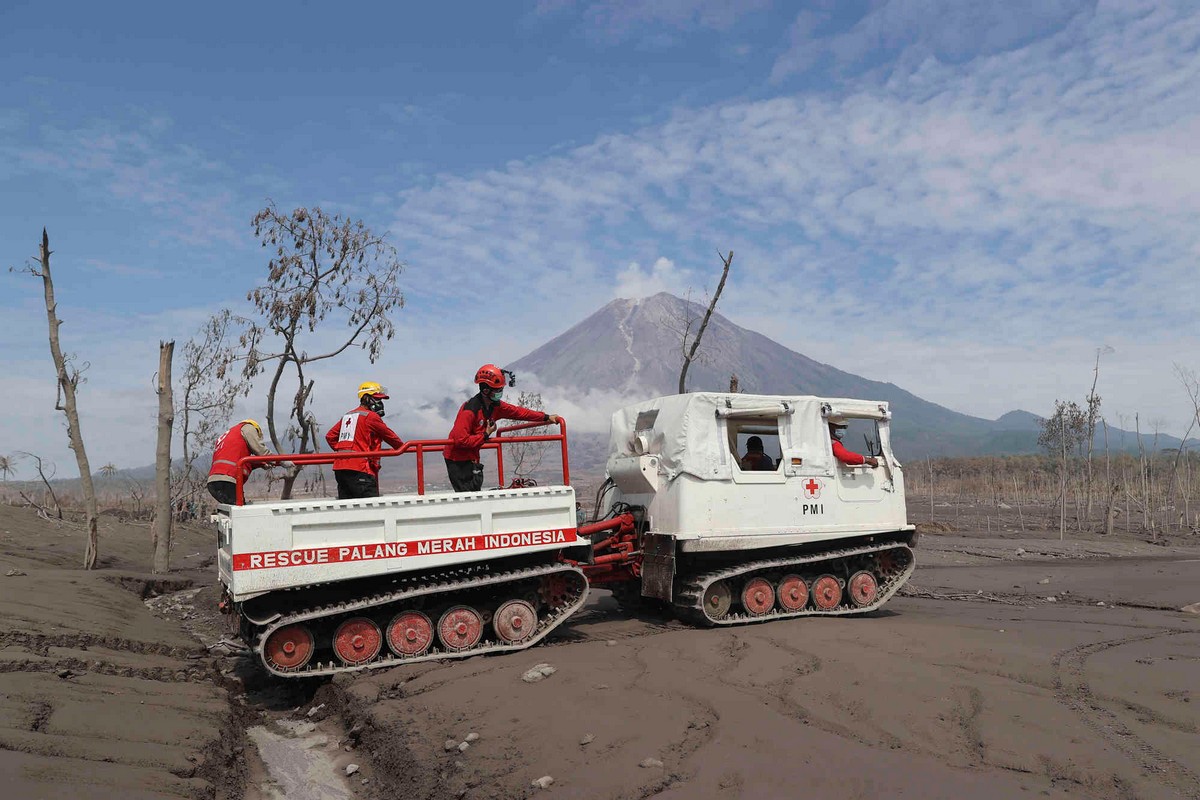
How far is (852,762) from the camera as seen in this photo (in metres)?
5.20

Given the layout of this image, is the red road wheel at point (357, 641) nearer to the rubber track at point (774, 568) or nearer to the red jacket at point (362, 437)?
the red jacket at point (362, 437)

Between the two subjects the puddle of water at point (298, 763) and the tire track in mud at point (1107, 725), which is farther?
the puddle of water at point (298, 763)

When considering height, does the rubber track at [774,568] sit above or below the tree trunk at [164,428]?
below

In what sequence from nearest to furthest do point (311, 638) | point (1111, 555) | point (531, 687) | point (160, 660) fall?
point (531, 687) < point (311, 638) < point (160, 660) < point (1111, 555)

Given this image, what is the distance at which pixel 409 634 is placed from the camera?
8.57 meters

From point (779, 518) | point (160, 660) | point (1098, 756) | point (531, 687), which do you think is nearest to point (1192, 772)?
point (1098, 756)

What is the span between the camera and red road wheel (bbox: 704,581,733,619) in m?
10.1

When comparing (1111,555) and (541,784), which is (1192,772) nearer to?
(541,784)

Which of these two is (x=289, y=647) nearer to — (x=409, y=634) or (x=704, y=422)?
(x=409, y=634)

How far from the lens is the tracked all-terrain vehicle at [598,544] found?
8.20 meters

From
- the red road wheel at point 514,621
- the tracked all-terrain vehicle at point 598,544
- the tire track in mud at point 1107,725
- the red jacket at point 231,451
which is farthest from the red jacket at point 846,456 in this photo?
the red jacket at point 231,451

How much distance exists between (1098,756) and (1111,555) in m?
21.2

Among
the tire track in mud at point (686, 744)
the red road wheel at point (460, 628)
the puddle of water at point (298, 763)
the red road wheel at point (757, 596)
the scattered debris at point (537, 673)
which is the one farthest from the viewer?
the red road wheel at point (757, 596)

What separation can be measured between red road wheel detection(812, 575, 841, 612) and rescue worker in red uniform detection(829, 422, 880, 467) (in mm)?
1520
